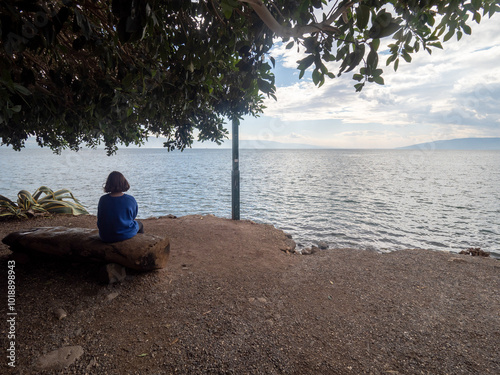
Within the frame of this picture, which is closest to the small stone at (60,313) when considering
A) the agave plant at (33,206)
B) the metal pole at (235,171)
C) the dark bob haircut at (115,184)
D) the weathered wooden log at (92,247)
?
the weathered wooden log at (92,247)

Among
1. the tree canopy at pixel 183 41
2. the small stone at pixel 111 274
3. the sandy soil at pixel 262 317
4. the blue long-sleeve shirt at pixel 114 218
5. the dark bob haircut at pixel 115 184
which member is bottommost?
the sandy soil at pixel 262 317

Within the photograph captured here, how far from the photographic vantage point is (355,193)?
25.6 metres

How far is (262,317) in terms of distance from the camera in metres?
4.14

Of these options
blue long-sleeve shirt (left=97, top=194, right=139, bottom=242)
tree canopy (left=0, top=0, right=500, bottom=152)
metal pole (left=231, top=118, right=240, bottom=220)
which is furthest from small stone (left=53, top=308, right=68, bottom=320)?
metal pole (left=231, top=118, right=240, bottom=220)

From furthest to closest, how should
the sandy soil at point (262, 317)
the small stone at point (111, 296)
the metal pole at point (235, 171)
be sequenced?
1. the metal pole at point (235, 171)
2. the small stone at point (111, 296)
3. the sandy soil at point (262, 317)

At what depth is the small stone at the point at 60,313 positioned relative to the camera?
3.85 m

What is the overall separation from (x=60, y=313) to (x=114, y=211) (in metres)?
1.64

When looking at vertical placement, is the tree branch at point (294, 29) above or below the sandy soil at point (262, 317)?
above

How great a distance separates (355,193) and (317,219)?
12.4m

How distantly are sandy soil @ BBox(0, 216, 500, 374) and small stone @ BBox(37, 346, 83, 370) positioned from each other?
78 mm

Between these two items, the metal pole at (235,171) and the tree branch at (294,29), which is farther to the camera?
the metal pole at (235,171)

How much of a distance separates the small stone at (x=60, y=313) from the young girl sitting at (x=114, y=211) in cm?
120

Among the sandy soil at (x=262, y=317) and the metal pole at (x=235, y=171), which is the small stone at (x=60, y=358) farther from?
the metal pole at (x=235, y=171)

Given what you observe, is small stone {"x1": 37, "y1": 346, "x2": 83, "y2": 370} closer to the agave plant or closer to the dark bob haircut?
the dark bob haircut
